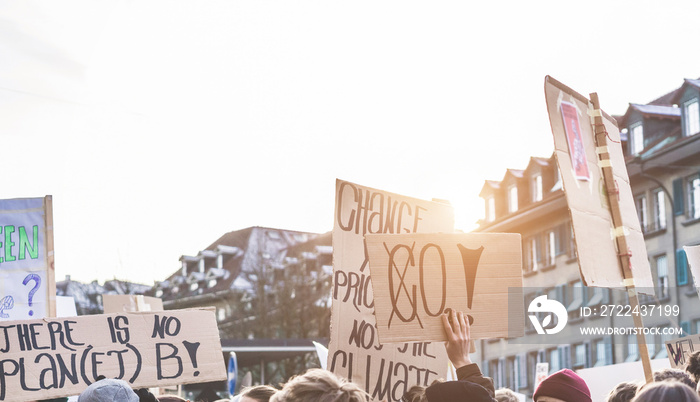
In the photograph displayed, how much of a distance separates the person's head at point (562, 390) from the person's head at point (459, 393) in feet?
3.41

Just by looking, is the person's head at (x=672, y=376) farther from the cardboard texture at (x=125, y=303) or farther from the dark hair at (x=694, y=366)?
the cardboard texture at (x=125, y=303)

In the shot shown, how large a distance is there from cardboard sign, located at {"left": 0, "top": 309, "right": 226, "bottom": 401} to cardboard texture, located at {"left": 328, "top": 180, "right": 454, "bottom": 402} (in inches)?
29.6

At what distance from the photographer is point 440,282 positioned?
4.70 metres

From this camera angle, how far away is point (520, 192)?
1802 inches

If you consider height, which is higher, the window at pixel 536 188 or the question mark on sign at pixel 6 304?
the window at pixel 536 188

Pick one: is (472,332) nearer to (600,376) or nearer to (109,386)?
(109,386)

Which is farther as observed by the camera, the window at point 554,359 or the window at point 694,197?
the window at point 554,359

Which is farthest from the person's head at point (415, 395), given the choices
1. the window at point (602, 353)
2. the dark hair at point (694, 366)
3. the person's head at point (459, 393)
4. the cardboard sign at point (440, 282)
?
the window at point (602, 353)

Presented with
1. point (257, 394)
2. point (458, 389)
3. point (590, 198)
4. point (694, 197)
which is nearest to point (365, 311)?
point (257, 394)

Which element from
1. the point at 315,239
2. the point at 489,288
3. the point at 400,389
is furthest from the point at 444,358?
the point at 315,239

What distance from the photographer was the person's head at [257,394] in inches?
200

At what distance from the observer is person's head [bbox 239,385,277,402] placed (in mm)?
5071

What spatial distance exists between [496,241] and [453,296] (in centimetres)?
34

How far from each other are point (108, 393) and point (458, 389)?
1.51m
